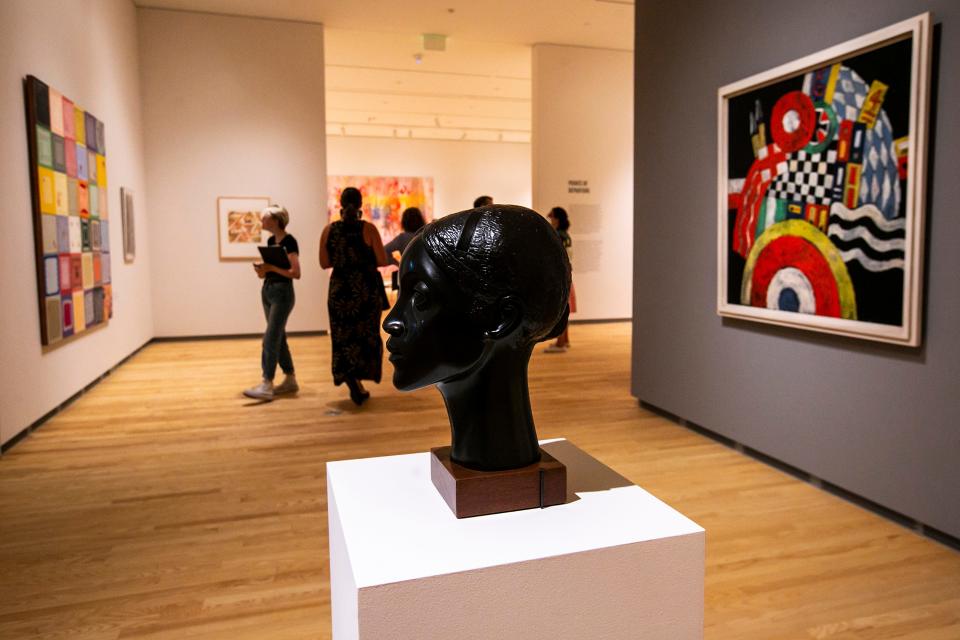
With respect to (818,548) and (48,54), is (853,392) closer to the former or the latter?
(818,548)

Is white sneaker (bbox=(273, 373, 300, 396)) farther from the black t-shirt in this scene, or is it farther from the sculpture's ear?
the sculpture's ear

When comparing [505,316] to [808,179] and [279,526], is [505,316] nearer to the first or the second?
[279,526]

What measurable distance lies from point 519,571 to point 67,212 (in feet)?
18.3

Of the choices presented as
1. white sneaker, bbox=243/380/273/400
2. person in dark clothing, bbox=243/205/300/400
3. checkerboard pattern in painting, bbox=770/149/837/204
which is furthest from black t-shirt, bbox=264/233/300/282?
checkerboard pattern in painting, bbox=770/149/837/204

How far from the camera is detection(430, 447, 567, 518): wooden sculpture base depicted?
1.57 meters

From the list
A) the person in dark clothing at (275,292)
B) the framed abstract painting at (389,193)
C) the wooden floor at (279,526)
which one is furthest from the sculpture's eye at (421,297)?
the framed abstract painting at (389,193)

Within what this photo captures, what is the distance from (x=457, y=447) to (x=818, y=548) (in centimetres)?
199

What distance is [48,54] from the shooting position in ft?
17.8

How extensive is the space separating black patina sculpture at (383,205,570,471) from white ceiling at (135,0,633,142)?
7806 millimetres

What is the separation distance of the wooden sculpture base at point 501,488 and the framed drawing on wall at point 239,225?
851cm

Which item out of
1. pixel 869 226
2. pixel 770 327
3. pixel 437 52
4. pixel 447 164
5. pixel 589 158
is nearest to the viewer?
pixel 869 226

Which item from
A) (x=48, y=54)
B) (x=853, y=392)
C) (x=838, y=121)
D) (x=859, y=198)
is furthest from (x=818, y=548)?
(x=48, y=54)

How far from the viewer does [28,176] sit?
4.93 metres

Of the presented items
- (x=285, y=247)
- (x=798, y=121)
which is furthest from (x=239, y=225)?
(x=798, y=121)
